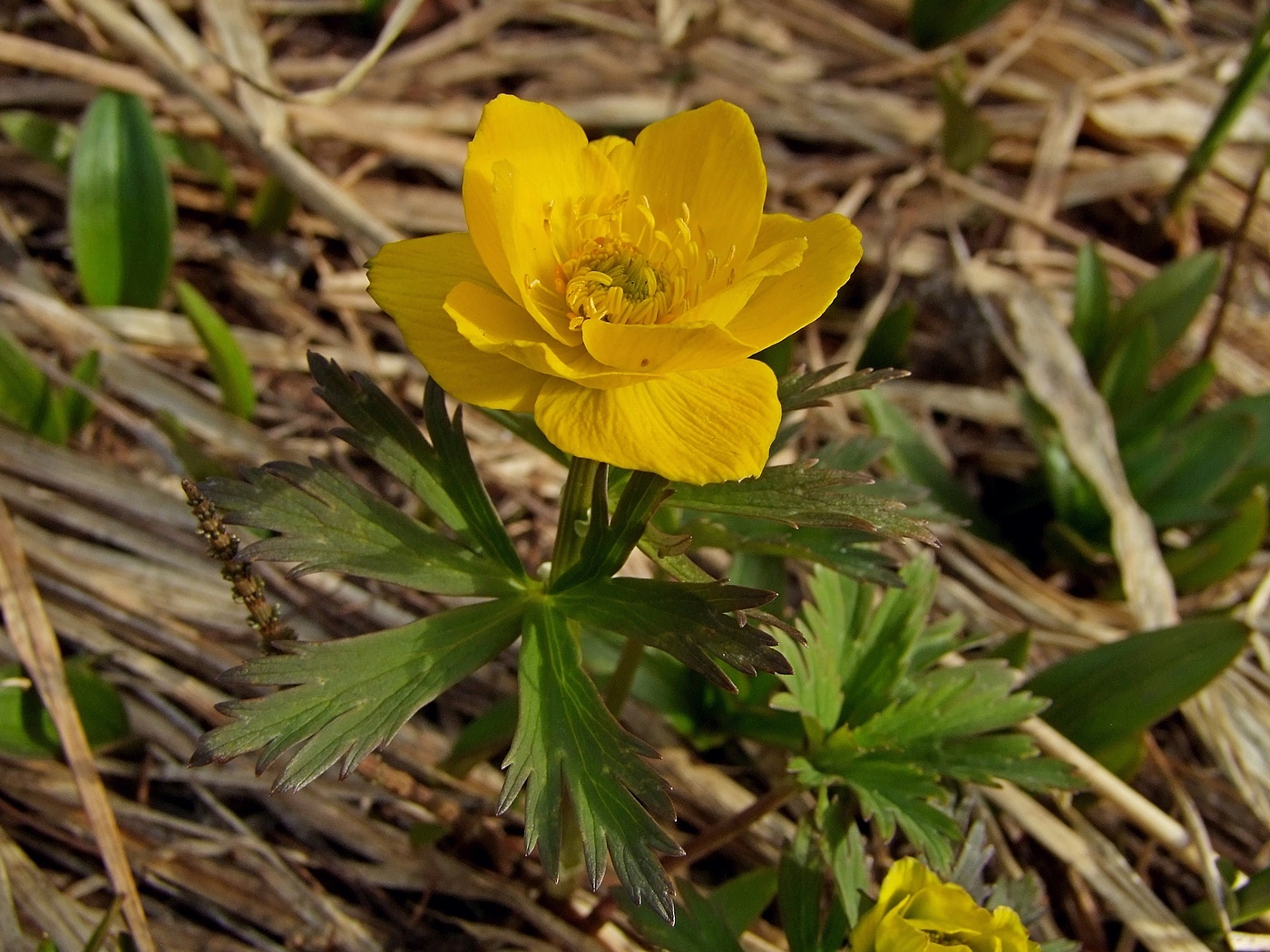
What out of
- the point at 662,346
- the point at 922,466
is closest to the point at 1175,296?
the point at 922,466

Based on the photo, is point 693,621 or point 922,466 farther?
point 922,466

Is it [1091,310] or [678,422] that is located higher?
[678,422]

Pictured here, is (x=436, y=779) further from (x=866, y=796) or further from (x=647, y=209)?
(x=647, y=209)

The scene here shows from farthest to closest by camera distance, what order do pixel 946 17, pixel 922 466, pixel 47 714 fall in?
1. pixel 946 17
2. pixel 922 466
3. pixel 47 714

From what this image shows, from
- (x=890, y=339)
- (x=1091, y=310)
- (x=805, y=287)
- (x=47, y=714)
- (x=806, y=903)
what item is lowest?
(x=47, y=714)

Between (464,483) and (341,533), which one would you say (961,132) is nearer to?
(464,483)

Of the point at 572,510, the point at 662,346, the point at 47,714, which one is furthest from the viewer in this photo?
the point at 47,714

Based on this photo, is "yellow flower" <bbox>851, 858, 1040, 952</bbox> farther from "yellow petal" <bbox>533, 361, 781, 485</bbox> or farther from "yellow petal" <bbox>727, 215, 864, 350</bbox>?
"yellow petal" <bbox>727, 215, 864, 350</bbox>
